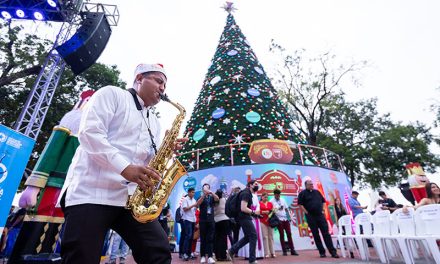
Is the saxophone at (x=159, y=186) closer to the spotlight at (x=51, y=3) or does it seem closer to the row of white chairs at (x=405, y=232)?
the row of white chairs at (x=405, y=232)

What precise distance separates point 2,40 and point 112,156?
1963 centimetres

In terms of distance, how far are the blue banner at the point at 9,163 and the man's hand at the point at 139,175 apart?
214 cm

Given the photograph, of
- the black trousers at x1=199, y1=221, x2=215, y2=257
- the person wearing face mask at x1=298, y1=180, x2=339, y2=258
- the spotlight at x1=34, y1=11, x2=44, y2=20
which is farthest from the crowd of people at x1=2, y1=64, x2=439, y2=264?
the spotlight at x1=34, y1=11, x2=44, y2=20

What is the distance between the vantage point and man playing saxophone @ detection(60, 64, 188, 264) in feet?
4.94

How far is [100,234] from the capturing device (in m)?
1.56

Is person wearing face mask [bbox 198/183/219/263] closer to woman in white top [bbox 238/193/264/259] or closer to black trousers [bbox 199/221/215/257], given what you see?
black trousers [bbox 199/221/215/257]

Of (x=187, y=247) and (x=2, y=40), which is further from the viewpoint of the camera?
(x=2, y=40)

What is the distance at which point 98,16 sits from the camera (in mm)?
12984

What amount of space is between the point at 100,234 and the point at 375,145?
2679 centimetres

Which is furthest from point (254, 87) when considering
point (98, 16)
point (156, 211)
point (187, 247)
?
point (156, 211)

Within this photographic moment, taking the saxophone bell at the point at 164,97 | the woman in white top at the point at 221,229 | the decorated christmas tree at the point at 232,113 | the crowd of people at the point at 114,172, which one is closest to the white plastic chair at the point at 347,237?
the woman in white top at the point at 221,229

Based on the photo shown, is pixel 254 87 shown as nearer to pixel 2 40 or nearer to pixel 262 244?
pixel 262 244

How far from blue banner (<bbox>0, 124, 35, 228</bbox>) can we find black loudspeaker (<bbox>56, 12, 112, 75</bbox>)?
10.9 metres

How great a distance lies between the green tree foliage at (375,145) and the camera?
23250 mm
